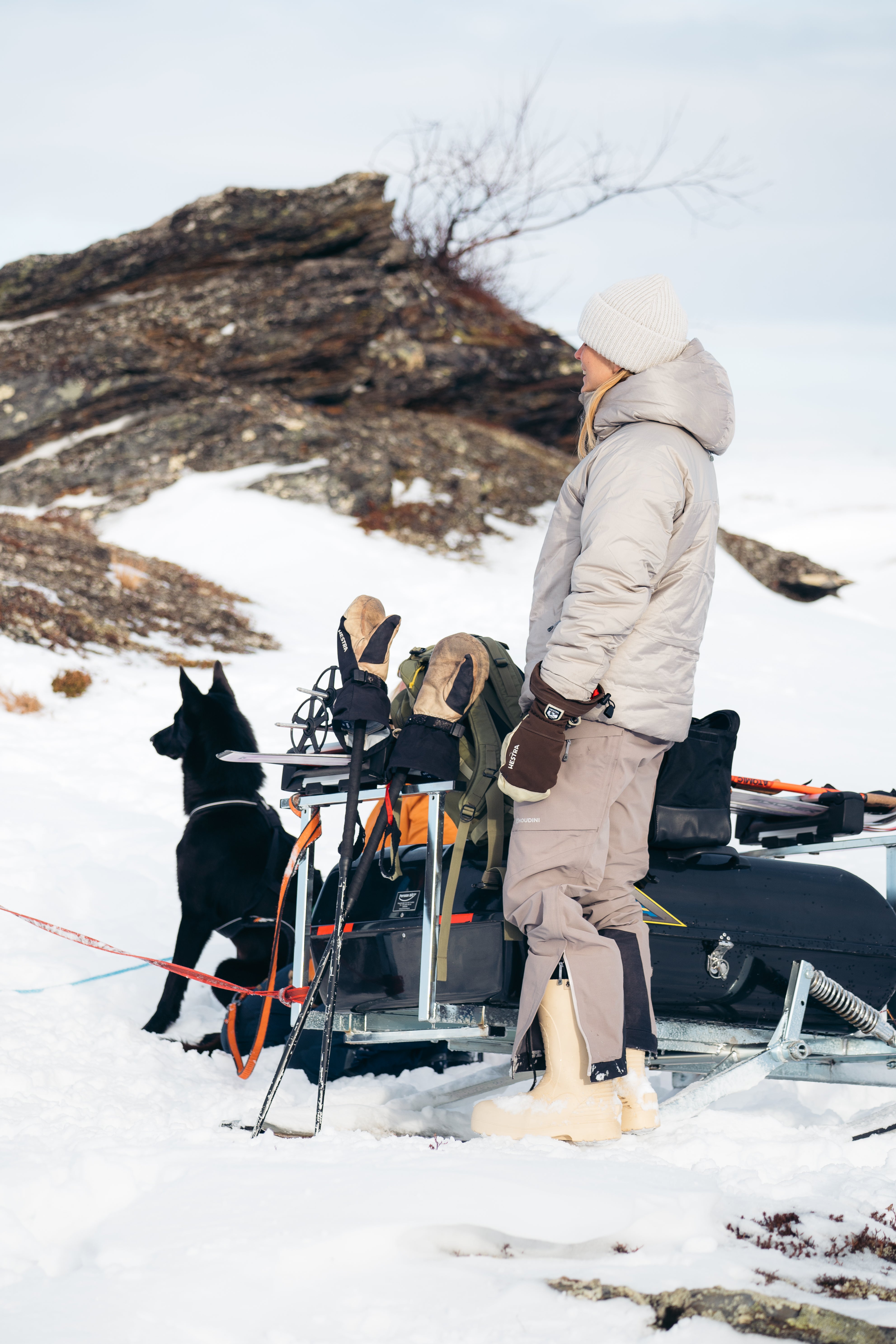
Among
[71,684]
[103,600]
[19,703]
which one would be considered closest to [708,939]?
[19,703]

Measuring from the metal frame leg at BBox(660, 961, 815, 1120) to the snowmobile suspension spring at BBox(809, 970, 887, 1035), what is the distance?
0.03 m

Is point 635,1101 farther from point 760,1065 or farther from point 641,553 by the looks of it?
point 641,553

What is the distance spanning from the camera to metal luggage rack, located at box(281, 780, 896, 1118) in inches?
113

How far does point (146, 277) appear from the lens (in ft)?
64.0

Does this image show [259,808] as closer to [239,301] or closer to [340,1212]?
[340,1212]

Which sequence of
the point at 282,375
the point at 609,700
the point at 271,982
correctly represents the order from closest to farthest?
the point at 609,700
the point at 271,982
the point at 282,375

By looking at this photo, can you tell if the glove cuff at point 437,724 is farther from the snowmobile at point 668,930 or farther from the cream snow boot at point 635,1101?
the cream snow boot at point 635,1101

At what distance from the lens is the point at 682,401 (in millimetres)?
2762

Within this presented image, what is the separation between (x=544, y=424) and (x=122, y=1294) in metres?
20.5

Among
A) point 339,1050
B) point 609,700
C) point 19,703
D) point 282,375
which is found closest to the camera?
point 609,700

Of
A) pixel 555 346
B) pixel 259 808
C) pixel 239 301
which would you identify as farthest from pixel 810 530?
pixel 259 808

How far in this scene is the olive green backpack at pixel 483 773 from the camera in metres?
2.95

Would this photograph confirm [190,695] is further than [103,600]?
No

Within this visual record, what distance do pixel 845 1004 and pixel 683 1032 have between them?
1.53 feet
